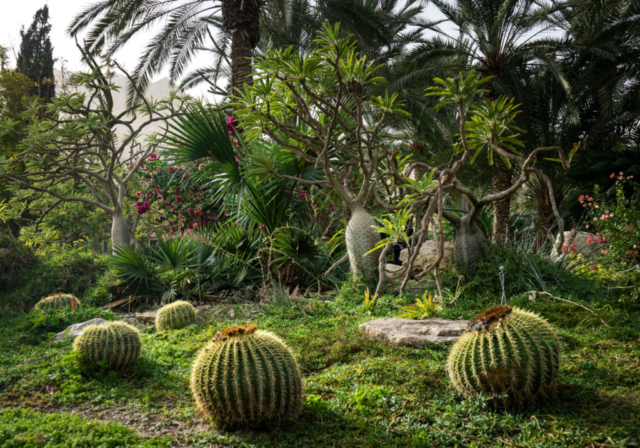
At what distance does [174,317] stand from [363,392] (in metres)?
3.20

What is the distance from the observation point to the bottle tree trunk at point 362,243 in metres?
5.76

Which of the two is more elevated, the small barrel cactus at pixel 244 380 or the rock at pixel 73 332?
the small barrel cactus at pixel 244 380

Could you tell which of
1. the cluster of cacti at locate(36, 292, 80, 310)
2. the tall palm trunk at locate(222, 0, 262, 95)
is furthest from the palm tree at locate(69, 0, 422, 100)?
the cluster of cacti at locate(36, 292, 80, 310)

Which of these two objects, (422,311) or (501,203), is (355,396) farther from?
(501,203)

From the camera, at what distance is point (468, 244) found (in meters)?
5.38

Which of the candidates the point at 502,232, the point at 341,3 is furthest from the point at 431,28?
the point at 502,232

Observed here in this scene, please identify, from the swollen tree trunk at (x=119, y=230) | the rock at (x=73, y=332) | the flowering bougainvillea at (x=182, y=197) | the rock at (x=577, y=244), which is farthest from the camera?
the swollen tree trunk at (x=119, y=230)

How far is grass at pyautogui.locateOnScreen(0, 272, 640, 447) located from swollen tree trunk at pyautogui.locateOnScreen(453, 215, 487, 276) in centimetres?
38

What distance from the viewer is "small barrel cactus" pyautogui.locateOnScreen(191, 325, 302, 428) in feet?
8.43

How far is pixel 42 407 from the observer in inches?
129

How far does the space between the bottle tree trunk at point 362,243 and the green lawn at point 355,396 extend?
0.94m

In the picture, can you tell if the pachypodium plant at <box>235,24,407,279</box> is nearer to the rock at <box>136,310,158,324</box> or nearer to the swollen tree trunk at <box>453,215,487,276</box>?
the swollen tree trunk at <box>453,215,487,276</box>

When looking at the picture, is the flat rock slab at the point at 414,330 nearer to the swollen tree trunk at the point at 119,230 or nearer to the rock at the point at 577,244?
the rock at the point at 577,244

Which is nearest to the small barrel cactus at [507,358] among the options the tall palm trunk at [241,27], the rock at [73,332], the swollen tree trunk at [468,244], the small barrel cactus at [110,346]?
the swollen tree trunk at [468,244]
